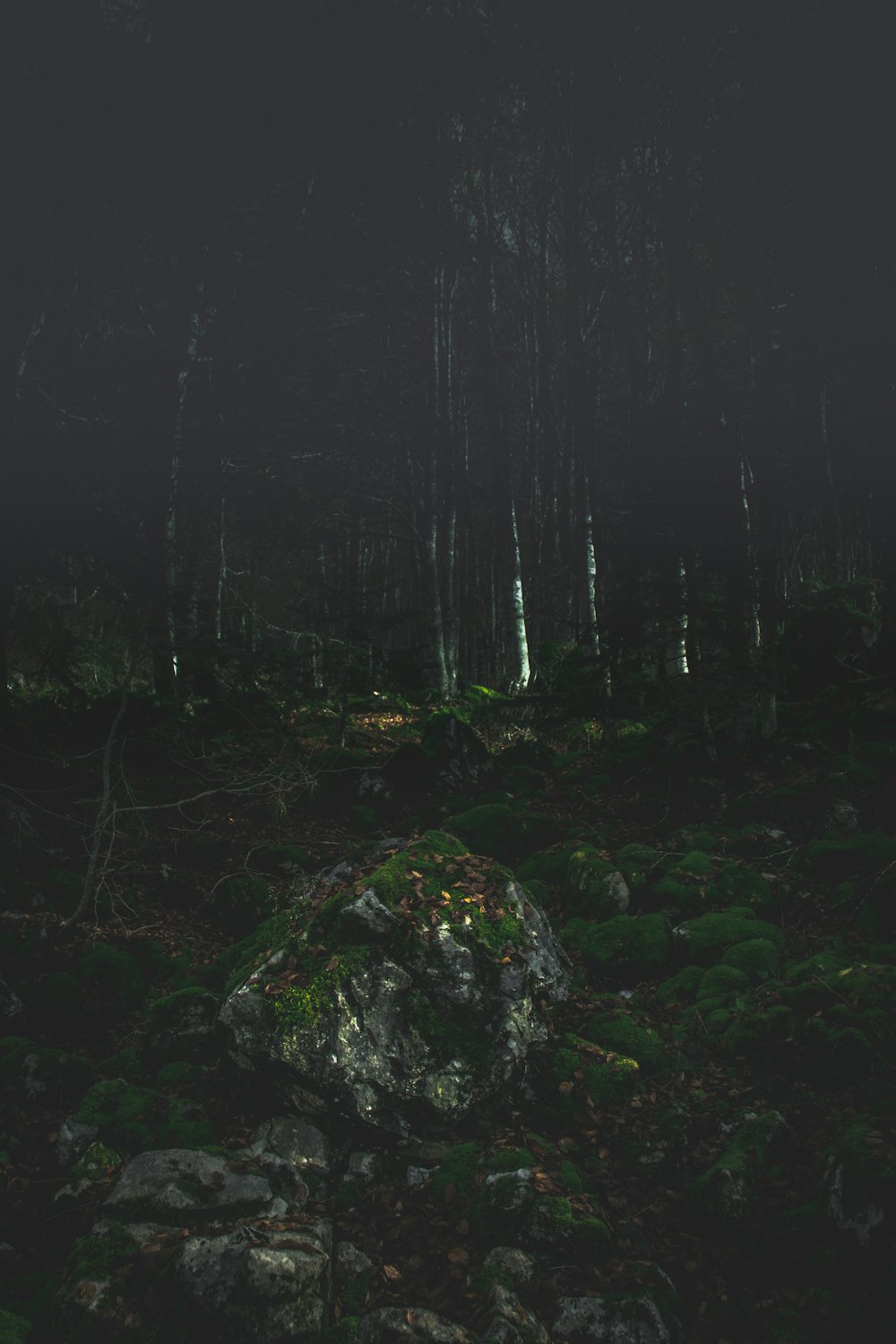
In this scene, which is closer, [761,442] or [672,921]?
[672,921]

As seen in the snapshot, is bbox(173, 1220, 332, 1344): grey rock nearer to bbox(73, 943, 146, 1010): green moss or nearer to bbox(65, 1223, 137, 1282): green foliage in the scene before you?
bbox(65, 1223, 137, 1282): green foliage

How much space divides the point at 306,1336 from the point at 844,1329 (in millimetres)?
2855

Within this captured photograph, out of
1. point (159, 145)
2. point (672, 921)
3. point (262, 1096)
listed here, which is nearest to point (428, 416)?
point (159, 145)

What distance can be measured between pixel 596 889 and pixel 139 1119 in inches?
197

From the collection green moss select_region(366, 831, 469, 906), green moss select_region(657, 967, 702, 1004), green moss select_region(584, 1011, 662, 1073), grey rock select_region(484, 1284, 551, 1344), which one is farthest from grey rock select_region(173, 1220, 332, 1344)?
green moss select_region(657, 967, 702, 1004)

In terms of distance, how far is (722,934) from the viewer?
789 centimetres

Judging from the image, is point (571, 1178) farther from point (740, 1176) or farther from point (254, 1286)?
point (254, 1286)

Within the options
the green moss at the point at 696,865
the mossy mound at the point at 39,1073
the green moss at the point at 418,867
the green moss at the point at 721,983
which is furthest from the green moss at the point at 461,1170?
the green moss at the point at 696,865

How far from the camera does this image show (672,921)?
839cm

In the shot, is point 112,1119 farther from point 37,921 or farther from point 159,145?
point 159,145

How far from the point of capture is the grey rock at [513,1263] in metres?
4.65

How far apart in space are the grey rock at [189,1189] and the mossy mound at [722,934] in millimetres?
4464

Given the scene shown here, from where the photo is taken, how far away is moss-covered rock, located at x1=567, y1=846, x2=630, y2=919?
28.3 ft

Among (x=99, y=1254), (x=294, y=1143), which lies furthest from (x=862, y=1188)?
(x=99, y=1254)
